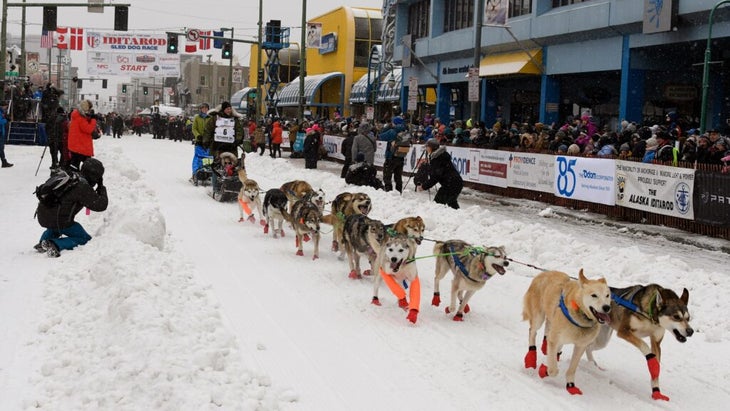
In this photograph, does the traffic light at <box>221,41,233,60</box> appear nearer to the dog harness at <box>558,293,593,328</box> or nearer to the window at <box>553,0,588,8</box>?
the window at <box>553,0,588,8</box>

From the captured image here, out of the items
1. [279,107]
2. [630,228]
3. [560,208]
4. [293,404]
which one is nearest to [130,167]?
[560,208]

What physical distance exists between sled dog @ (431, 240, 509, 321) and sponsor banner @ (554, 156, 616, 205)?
384 inches

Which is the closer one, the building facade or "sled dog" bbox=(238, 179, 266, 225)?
"sled dog" bbox=(238, 179, 266, 225)

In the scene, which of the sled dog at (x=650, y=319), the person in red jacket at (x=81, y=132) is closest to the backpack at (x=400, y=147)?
the person in red jacket at (x=81, y=132)

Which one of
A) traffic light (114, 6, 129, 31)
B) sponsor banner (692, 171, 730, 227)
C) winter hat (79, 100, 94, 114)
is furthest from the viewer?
traffic light (114, 6, 129, 31)

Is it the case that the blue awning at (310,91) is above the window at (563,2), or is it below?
below

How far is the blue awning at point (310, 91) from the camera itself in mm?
54219

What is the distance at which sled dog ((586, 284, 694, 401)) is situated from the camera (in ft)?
17.9

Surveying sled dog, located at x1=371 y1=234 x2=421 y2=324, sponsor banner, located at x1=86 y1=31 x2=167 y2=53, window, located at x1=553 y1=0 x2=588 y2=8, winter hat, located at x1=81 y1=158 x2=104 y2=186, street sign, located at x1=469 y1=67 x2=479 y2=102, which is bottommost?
sled dog, located at x1=371 y1=234 x2=421 y2=324

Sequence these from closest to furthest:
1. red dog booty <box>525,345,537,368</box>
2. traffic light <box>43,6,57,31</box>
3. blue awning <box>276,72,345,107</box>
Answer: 1. red dog booty <box>525,345,537,368</box>
2. traffic light <box>43,6,57,31</box>
3. blue awning <box>276,72,345,107</box>

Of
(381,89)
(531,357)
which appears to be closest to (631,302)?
(531,357)

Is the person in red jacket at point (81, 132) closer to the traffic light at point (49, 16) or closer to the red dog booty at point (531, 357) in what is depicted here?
the red dog booty at point (531, 357)

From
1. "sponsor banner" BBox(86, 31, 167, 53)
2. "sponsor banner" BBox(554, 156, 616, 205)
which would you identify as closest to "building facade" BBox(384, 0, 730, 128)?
"sponsor banner" BBox(554, 156, 616, 205)

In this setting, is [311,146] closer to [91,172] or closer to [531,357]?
[91,172]
